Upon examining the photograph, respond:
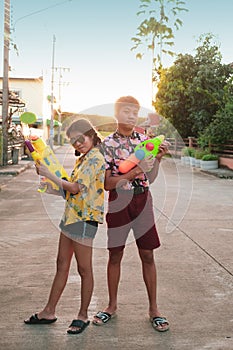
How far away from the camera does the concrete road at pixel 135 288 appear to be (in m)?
3.48

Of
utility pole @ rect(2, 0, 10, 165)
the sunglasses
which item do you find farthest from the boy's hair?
utility pole @ rect(2, 0, 10, 165)

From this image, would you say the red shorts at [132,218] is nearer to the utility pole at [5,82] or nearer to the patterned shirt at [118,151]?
the patterned shirt at [118,151]

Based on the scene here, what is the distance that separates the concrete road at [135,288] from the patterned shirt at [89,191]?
2.69 ft

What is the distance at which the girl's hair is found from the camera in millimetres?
3531

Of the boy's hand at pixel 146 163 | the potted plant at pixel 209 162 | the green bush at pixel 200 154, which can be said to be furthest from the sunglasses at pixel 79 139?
the green bush at pixel 200 154

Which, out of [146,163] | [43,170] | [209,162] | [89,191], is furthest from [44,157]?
[209,162]

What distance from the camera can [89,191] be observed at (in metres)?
3.46

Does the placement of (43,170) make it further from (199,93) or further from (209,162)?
(199,93)

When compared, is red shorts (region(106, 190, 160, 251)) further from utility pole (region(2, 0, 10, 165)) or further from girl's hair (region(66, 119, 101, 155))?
utility pole (region(2, 0, 10, 165))

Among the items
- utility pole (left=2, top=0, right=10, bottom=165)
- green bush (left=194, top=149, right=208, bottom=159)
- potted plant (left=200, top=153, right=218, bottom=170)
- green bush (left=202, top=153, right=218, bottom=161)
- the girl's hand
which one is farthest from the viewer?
green bush (left=194, top=149, right=208, bottom=159)

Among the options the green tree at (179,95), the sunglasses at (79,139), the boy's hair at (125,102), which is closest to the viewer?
the sunglasses at (79,139)

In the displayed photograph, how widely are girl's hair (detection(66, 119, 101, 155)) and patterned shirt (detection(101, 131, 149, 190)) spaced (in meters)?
0.10

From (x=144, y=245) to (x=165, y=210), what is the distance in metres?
5.74

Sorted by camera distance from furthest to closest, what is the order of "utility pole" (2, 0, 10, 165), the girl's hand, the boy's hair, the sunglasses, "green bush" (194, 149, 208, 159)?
"green bush" (194, 149, 208, 159) → "utility pole" (2, 0, 10, 165) → the boy's hair → the sunglasses → the girl's hand
